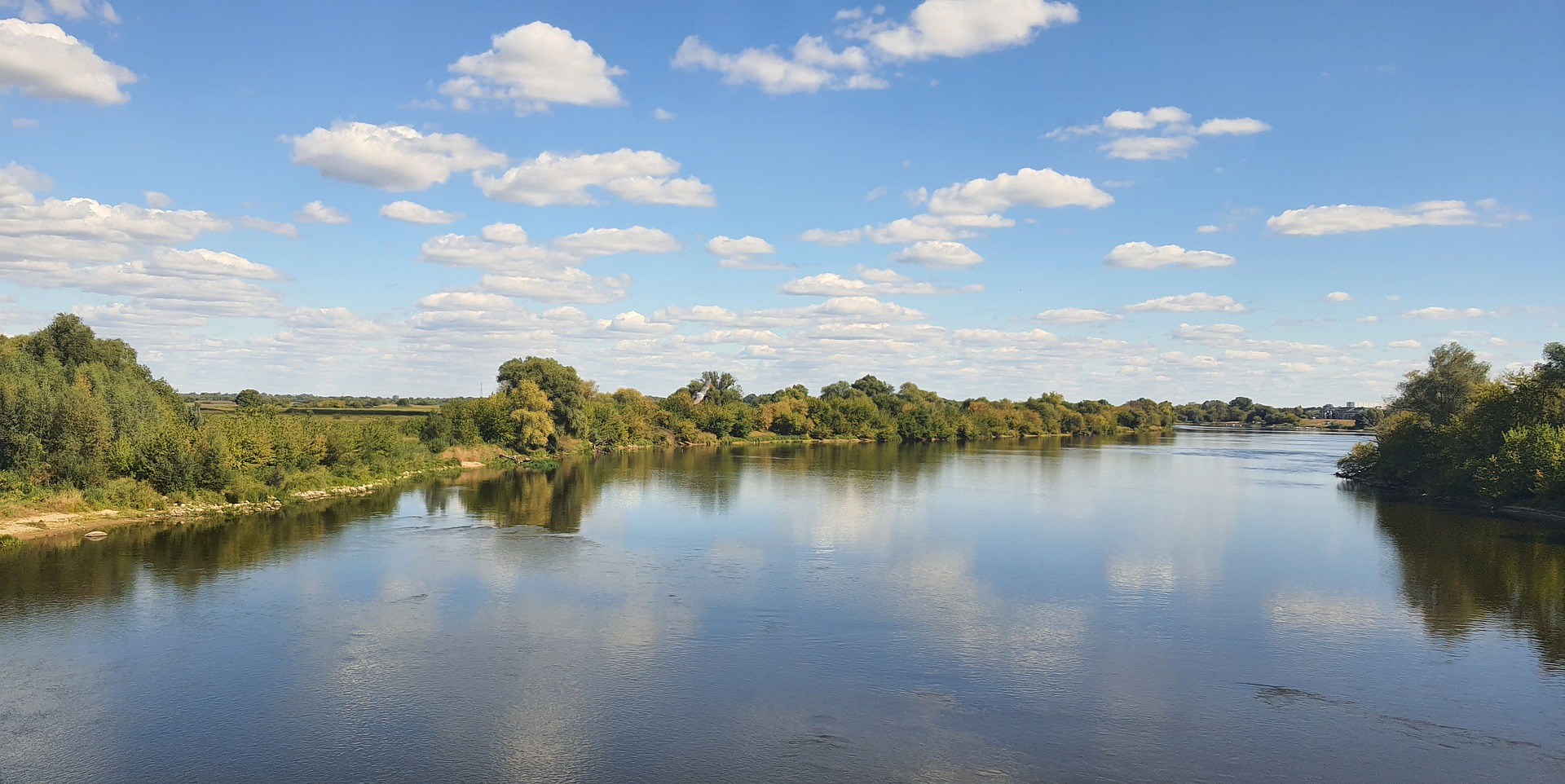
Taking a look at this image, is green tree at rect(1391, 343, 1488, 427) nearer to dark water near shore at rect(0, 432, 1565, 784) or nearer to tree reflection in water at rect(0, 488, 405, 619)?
dark water near shore at rect(0, 432, 1565, 784)

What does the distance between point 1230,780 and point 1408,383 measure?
57.8 meters

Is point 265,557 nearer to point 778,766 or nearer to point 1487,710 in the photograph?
point 778,766

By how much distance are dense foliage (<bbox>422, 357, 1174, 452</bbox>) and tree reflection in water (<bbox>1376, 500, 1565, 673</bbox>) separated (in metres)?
59.8

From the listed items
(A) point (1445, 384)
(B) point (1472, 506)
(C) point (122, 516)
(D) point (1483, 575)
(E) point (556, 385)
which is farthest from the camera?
(E) point (556, 385)

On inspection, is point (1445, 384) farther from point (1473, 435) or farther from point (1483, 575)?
point (1483, 575)

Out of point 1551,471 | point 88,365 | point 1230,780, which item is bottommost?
point 1230,780

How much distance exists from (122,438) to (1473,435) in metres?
64.0

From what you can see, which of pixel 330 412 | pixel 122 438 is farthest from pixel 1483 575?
pixel 330 412

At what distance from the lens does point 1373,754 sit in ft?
48.9

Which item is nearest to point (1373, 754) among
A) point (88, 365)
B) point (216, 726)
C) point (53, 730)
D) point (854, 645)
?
point (854, 645)

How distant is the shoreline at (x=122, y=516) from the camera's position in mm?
31188

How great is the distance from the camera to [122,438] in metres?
37.3

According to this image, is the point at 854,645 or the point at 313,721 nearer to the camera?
the point at 313,721

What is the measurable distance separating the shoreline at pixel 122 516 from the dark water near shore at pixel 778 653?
1650mm
